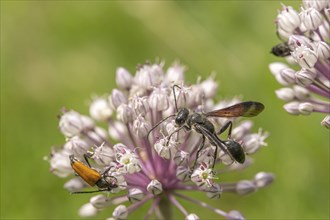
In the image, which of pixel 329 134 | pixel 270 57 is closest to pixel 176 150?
pixel 329 134

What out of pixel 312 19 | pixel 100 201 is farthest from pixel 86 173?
pixel 312 19

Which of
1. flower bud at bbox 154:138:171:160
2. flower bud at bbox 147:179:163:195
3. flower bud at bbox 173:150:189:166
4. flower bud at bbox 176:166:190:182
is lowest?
flower bud at bbox 147:179:163:195

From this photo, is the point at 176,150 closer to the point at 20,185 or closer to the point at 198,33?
the point at 20,185

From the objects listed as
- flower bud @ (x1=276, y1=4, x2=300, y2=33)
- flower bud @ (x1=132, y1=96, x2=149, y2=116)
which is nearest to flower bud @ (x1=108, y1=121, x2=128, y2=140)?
flower bud @ (x1=132, y1=96, x2=149, y2=116)

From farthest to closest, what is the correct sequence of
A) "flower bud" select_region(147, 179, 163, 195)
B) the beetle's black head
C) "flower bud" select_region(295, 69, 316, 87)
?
1. "flower bud" select_region(295, 69, 316, 87)
2. "flower bud" select_region(147, 179, 163, 195)
3. the beetle's black head

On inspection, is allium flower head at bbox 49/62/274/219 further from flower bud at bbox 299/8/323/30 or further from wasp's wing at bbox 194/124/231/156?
flower bud at bbox 299/8/323/30

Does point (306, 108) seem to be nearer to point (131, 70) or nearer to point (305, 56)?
point (305, 56)
